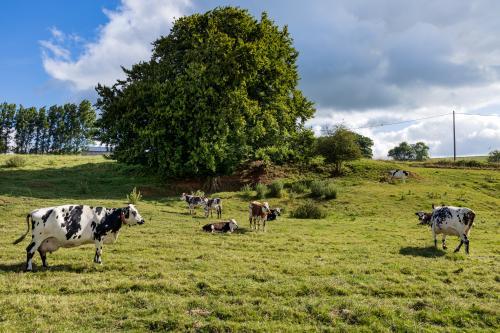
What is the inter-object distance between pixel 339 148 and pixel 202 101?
17.0 metres

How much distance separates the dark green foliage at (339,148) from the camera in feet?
144

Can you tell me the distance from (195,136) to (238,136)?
3948mm

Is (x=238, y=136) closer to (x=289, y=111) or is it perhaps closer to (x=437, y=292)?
(x=289, y=111)

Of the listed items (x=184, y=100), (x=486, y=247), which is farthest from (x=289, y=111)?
(x=486, y=247)

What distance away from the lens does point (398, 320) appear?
8477 mm

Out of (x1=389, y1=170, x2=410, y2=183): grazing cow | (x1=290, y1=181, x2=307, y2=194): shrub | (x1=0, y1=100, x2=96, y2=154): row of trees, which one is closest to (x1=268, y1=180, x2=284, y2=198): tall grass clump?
(x1=290, y1=181, x2=307, y2=194): shrub

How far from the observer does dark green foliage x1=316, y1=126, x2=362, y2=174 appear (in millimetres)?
44000

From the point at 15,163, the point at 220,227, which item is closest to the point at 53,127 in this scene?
the point at 15,163

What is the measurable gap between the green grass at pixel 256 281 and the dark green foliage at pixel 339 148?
20965mm

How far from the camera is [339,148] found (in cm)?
4400

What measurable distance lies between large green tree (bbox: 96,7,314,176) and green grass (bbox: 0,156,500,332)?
14081 millimetres

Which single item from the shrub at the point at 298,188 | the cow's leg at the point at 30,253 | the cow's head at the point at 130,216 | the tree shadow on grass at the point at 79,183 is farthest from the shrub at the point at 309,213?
the cow's leg at the point at 30,253

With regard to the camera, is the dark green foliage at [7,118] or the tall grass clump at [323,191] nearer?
the tall grass clump at [323,191]

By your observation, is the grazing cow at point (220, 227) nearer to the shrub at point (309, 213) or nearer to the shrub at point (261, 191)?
the shrub at point (309, 213)
